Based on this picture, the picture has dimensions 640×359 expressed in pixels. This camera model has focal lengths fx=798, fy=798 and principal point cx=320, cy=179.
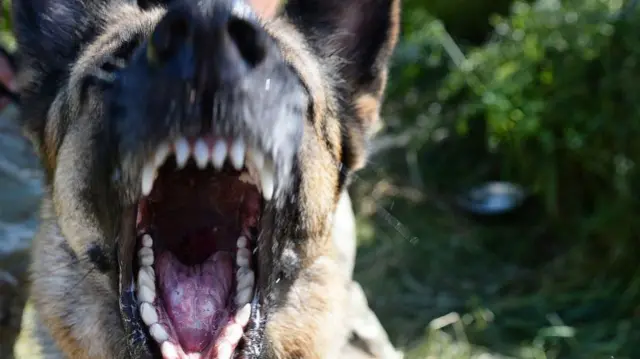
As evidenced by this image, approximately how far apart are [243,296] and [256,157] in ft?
1.63

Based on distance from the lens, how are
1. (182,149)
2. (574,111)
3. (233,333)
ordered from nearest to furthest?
1. (182,149)
2. (233,333)
3. (574,111)

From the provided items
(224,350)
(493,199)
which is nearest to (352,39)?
(224,350)

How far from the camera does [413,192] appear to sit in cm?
612

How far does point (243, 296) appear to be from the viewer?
2467 millimetres

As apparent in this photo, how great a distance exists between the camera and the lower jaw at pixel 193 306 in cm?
229

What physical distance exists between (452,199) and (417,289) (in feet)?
3.82

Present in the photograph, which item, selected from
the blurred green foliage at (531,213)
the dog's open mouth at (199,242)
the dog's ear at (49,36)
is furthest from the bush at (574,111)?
the dog's ear at (49,36)

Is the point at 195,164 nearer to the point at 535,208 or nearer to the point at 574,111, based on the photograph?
the point at 574,111

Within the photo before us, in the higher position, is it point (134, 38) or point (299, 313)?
point (134, 38)

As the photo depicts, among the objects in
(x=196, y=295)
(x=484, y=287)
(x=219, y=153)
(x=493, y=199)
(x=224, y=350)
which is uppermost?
(x=219, y=153)

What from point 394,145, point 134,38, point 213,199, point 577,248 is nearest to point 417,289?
point 577,248

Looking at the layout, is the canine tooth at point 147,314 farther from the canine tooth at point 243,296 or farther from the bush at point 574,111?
the bush at point 574,111

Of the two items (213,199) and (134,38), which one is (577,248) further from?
(134,38)

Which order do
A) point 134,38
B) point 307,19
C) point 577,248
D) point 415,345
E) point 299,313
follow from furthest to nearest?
point 577,248 → point 415,345 → point 307,19 → point 299,313 → point 134,38
